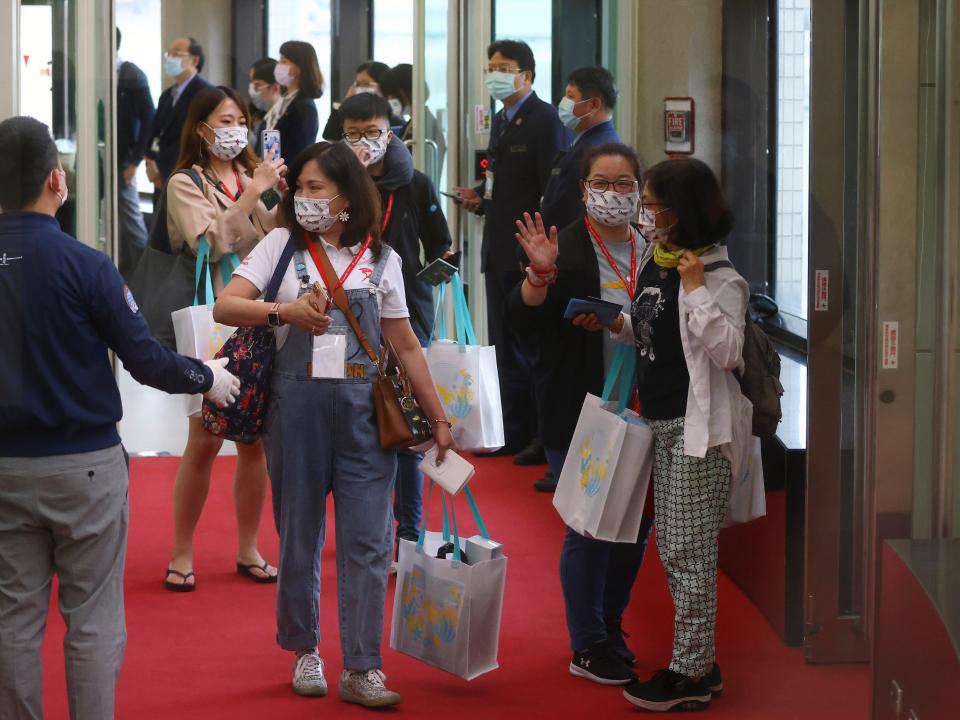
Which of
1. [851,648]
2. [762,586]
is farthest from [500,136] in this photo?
[851,648]

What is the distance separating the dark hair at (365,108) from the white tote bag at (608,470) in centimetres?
144

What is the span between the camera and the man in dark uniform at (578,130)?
562 cm

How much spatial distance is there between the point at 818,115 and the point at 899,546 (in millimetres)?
1351

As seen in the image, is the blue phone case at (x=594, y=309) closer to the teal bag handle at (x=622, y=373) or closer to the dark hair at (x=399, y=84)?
the teal bag handle at (x=622, y=373)

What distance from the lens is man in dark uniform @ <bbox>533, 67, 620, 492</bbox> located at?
18.4 ft

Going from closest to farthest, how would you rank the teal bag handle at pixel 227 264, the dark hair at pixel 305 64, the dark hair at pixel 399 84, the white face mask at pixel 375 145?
the teal bag handle at pixel 227 264, the white face mask at pixel 375 145, the dark hair at pixel 305 64, the dark hair at pixel 399 84

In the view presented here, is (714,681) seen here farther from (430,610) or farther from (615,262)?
(615,262)

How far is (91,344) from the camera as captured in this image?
10.6 ft

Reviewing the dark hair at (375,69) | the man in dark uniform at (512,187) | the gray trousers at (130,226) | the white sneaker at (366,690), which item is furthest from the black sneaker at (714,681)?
the dark hair at (375,69)

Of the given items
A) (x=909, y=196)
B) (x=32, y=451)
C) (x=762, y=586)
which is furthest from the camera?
(x=762, y=586)

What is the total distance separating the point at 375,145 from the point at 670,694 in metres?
2.09

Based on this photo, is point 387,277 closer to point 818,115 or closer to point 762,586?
point 818,115

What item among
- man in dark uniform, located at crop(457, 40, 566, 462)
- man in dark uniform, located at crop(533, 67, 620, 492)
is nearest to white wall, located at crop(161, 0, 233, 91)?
man in dark uniform, located at crop(457, 40, 566, 462)

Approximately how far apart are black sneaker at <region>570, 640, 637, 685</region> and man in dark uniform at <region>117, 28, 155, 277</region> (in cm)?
461
